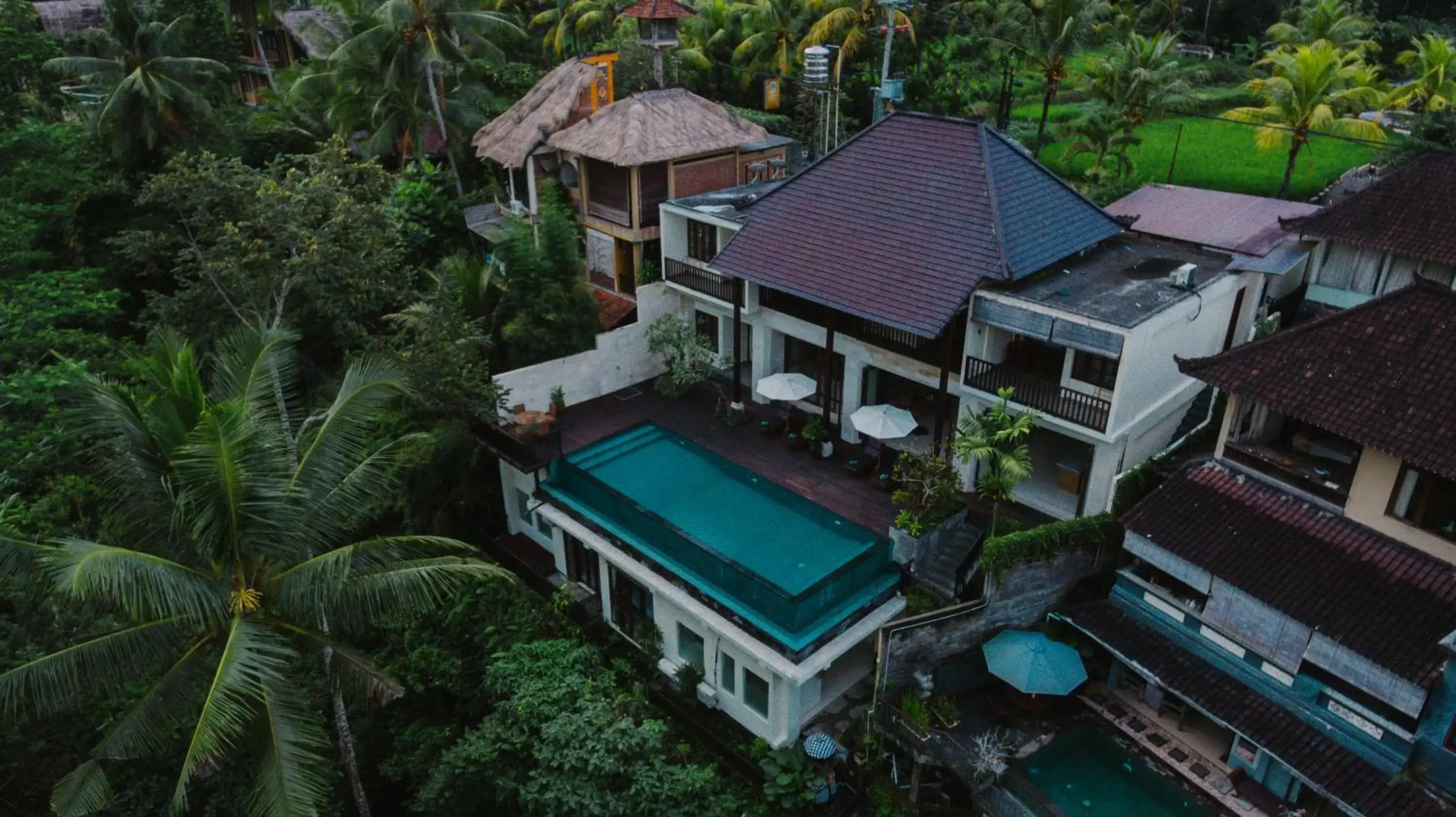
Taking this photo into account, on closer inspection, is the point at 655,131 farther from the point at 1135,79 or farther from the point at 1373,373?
the point at 1373,373

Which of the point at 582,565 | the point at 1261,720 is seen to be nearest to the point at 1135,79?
the point at 1261,720

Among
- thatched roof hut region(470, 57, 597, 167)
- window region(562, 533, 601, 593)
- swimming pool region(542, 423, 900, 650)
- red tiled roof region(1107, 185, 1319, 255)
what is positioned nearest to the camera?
swimming pool region(542, 423, 900, 650)

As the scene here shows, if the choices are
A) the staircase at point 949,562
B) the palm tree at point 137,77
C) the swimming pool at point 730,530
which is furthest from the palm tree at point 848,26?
the staircase at point 949,562

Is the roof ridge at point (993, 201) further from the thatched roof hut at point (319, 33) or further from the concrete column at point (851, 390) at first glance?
the thatched roof hut at point (319, 33)

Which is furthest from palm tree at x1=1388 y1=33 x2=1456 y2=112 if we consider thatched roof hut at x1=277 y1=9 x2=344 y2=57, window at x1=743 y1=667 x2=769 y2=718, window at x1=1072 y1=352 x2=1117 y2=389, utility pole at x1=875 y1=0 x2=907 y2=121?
thatched roof hut at x1=277 y1=9 x2=344 y2=57

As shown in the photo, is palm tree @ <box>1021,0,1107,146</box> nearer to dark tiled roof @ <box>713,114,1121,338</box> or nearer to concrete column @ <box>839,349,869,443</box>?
dark tiled roof @ <box>713,114,1121,338</box>
